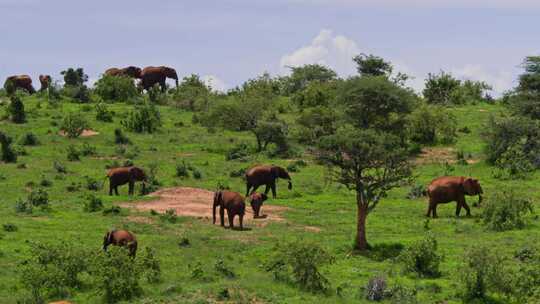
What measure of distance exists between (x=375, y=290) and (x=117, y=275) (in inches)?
252

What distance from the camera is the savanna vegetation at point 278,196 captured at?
2214cm

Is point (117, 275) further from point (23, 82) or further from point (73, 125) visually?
point (23, 82)

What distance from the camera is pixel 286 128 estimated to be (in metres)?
52.3

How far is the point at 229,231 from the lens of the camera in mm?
29859

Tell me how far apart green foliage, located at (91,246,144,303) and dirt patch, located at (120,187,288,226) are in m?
10.2

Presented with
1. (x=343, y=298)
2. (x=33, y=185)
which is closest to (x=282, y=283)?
(x=343, y=298)

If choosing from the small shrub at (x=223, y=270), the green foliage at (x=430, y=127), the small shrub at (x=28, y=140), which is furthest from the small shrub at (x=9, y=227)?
the green foliage at (x=430, y=127)

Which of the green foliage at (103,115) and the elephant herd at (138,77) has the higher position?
the elephant herd at (138,77)

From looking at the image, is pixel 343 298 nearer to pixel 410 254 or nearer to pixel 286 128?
pixel 410 254

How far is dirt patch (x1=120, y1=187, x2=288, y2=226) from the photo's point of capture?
33.2 metres

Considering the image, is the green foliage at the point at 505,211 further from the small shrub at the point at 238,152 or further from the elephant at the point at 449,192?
the small shrub at the point at 238,152

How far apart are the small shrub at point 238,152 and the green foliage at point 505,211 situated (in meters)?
20.0

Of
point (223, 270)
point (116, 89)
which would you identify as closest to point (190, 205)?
point (223, 270)

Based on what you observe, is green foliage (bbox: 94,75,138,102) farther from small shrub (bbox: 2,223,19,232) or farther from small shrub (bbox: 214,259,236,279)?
small shrub (bbox: 214,259,236,279)
